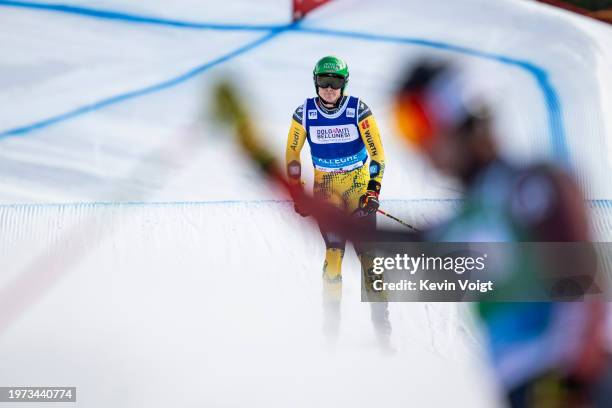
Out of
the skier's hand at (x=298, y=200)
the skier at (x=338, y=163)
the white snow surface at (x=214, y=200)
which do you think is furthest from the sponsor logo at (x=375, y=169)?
the skier's hand at (x=298, y=200)

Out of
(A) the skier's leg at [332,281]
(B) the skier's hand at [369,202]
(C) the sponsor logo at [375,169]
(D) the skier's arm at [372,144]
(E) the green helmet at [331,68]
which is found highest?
Answer: (E) the green helmet at [331,68]

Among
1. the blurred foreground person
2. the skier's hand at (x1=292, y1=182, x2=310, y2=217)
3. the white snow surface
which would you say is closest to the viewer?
the blurred foreground person

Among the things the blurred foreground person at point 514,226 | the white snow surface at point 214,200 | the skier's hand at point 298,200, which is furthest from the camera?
the skier's hand at point 298,200

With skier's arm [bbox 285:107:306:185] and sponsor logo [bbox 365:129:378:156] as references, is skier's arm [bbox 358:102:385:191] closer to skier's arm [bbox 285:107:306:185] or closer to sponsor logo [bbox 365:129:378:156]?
sponsor logo [bbox 365:129:378:156]

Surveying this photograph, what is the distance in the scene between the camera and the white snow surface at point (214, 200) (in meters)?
2.16

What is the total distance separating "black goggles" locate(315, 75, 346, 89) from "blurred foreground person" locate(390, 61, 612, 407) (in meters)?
0.22

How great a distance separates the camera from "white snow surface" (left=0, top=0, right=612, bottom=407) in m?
2.16

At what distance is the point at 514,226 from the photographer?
2115 millimetres

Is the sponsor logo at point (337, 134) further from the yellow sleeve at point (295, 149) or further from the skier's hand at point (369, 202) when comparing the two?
the skier's hand at point (369, 202)

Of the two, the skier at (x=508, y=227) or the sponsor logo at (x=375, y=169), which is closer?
the skier at (x=508, y=227)

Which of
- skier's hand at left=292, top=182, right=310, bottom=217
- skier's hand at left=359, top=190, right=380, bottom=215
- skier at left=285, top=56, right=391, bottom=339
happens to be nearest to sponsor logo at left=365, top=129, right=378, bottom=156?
skier at left=285, top=56, right=391, bottom=339

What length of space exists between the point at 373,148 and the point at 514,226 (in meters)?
0.51

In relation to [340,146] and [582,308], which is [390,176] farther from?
[582,308]

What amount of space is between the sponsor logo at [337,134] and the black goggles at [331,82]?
15 cm
